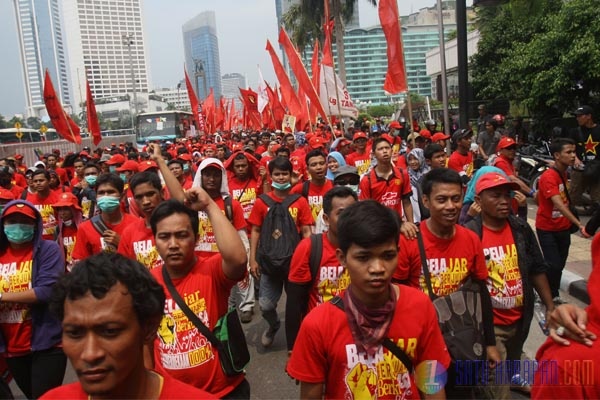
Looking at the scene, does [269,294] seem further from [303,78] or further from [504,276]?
[303,78]

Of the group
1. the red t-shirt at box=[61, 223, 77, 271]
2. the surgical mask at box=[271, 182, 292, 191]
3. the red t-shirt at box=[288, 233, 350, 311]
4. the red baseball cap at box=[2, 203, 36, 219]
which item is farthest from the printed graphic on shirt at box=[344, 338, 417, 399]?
the red t-shirt at box=[61, 223, 77, 271]

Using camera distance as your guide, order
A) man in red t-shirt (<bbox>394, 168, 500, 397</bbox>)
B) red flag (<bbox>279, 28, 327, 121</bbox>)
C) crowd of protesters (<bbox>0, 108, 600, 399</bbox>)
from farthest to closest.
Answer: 1. red flag (<bbox>279, 28, 327, 121</bbox>)
2. man in red t-shirt (<bbox>394, 168, 500, 397</bbox>)
3. crowd of protesters (<bbox>0, 108, 600, 399</bbox>)

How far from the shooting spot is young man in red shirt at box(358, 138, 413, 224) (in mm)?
5465

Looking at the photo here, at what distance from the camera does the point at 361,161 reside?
327 inches

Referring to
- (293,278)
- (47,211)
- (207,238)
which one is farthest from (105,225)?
(47,211)

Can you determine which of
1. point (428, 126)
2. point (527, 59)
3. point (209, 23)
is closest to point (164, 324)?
point (527, 59)

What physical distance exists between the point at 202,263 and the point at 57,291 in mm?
1188

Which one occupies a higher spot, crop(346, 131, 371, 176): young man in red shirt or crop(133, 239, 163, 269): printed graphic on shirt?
crop(346, 131, 371, 176): young man in red shirt

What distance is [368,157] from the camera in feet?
27.7

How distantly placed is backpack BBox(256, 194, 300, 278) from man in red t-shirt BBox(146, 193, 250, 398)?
190cm

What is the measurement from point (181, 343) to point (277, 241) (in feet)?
6.94

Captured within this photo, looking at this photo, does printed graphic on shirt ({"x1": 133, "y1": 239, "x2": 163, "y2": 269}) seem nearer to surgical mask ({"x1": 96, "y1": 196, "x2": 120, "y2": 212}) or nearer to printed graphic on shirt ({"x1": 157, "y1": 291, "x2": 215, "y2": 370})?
surgical mask ({"x1": 96, "y1": 196, "x2": 120, "y2": 212})

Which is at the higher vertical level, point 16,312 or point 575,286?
point 16,312

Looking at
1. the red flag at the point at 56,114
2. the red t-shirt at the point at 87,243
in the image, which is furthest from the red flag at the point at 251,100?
the red t-shirt at the point at 87,243
